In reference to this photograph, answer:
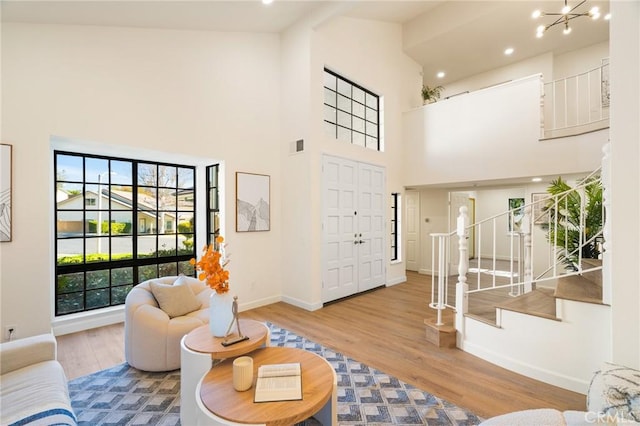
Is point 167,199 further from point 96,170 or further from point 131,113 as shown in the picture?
point 131,113

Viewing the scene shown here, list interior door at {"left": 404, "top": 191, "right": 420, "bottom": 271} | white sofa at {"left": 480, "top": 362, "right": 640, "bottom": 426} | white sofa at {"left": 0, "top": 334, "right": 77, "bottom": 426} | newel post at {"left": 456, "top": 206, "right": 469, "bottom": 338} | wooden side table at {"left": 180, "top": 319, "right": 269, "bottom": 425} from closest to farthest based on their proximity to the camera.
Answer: white sofa at {"left": 480, "top": 362, "right": 640, "bottom": 426}, white sofa at {"left": 0, "top": 334, "right": 77, "bottom": 426}, wooden side table at {"left": 180, "top": 319, "right": 269, "bottom": 425}, newel post at {"left": 456, "top": 206, "right": 469, "bottom": 338}, interior door at {"left": 404, "top": 191, "right": 420, "bottom": 271}

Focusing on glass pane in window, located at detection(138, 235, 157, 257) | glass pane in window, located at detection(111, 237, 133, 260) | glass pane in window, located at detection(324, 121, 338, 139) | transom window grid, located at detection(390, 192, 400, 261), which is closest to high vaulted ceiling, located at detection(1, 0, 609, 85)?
glass pane in window, located at detection(324, 121, 338, 139)

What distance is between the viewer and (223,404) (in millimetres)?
1485

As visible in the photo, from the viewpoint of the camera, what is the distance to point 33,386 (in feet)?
5.65

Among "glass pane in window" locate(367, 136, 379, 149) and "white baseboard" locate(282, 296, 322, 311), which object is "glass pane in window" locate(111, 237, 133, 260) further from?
"glass pane in window" locate(367, 136, 379, 149)

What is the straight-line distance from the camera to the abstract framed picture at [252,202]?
444 cm

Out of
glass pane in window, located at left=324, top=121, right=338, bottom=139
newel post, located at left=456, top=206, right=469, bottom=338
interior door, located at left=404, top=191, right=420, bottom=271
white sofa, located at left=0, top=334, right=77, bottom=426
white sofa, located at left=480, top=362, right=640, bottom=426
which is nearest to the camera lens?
white sofa, located at left=480, top=362, right=640, bottom=426

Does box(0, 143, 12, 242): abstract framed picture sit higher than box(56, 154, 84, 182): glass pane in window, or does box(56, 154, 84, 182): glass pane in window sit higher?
box(56, 154, 84, 182): glass pane in window

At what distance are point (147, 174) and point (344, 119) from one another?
3459 mm

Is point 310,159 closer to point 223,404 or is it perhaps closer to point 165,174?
point 165,174

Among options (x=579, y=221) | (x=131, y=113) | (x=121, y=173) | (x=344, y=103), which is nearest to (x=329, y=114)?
(x=344, y=103)

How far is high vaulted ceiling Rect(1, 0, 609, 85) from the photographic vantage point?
3125 millimetres

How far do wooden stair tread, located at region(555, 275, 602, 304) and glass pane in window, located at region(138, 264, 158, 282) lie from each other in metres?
4.99

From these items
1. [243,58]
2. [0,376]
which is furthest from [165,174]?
[0,376]
